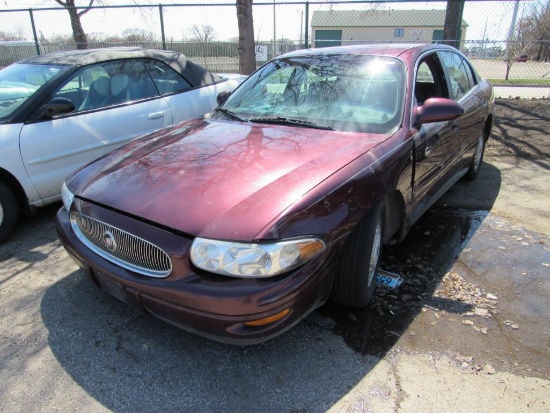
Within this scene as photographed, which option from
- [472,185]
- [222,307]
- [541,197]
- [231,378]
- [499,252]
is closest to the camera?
[222,307]

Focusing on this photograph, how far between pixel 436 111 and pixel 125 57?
11.2 ft

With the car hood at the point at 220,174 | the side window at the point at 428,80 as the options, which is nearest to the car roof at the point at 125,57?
the car hood at the point at 220,174

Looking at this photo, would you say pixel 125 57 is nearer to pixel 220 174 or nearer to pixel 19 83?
pixel 19 83

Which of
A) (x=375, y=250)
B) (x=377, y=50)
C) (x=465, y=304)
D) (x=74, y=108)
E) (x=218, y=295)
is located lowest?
(x=465, y=304)

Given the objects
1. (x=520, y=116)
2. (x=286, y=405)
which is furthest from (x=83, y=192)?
(x=520, y=116)

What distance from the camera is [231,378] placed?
2.20 meters

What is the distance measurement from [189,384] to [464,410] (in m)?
1.34

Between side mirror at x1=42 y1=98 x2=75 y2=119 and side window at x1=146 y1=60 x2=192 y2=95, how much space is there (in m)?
1.21

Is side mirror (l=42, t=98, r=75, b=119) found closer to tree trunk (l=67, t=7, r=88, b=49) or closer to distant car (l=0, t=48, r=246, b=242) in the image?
distant car (l=0, t=48, r=246, b=242)

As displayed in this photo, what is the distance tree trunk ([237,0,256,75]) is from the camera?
7898 mm

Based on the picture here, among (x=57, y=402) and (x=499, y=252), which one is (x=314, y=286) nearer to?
(x=57, y=402)

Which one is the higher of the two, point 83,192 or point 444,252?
point 83,192

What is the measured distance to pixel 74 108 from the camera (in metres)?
4.00

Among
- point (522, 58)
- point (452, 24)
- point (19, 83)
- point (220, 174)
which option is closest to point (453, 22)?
point (452, 24)
